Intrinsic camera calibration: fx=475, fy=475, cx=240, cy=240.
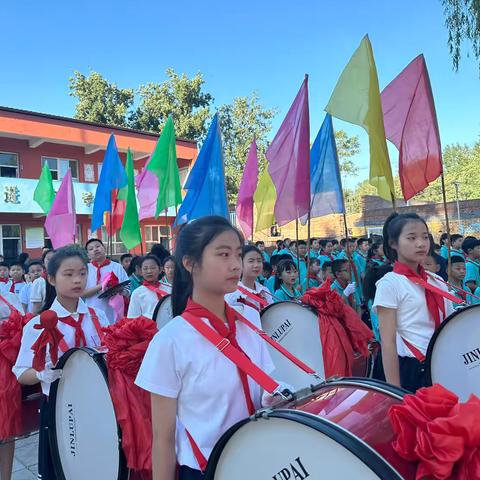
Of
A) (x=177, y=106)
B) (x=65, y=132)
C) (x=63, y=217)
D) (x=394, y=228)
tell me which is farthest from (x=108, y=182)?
(x=177, y=106)

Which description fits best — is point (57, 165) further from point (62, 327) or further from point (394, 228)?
point (394, 228)

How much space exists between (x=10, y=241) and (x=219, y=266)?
1851cm

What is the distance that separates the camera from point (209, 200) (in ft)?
19.4

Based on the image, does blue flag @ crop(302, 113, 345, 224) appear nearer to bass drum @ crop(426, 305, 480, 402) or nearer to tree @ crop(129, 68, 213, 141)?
bass drum @ crop(426, 305, 480, 402)

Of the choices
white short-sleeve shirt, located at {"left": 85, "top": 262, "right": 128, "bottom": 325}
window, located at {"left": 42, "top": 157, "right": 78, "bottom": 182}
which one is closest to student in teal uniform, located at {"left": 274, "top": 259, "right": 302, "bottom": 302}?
white short-sleeve shirt, located at {"left": 85, "top": 262, "right": 128, "bottom": 325}

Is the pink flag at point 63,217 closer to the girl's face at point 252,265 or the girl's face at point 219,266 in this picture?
the girl's face at point 252,265

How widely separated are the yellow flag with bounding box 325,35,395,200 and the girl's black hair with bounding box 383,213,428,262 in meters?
1.58

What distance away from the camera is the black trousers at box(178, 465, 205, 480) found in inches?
63.9

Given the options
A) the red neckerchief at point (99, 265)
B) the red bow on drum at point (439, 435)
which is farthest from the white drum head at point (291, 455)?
the red neckerchief at point (99, 265)

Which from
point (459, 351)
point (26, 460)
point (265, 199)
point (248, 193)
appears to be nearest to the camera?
point (459, 351)

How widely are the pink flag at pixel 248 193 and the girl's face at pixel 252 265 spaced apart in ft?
11.3

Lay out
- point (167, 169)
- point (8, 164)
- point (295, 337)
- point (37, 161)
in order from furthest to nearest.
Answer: point (37, 161), point (8, 164), point (167, 169), point (295, 337)

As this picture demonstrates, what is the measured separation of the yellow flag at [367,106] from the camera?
448 centimetres

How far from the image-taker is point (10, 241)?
711 inches
